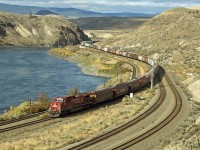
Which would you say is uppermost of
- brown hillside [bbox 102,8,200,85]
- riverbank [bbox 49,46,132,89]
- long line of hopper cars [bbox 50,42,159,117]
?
long line of hopper cars [bbox 50,42,159,117]

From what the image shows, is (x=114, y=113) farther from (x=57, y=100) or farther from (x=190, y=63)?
(x=190, y=63)

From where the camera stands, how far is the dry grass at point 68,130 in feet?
114

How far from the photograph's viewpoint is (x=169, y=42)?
16038cm

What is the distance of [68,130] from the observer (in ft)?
133

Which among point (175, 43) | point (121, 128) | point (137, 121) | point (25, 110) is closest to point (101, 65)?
point (175, 43)

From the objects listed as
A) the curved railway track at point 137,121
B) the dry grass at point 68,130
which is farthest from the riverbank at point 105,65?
the dry grass at point 68,130

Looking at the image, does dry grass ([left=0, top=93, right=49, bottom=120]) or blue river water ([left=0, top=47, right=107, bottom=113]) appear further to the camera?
blue river water ([left=0, top=47, right=107, bottom=113])

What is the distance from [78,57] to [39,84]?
7042 cm

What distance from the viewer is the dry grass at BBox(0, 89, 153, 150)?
3468cm

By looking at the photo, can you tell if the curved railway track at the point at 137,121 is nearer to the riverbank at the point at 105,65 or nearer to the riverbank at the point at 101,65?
the riverbank at the point at 105,65

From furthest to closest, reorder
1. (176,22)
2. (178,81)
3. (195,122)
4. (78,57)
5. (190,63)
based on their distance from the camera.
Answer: (176,22), (78,57), (190,63), (178,81), (195,122)

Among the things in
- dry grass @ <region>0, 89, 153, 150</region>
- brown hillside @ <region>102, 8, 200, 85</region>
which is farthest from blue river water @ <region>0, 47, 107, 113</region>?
brown hillside @ <region>102, 8, 200, 85</region>

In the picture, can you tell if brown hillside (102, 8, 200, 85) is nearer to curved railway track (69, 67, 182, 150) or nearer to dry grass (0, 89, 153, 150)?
curved railway track (69, 67, 182, 150)

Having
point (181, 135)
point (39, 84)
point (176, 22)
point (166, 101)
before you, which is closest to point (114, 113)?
point (166, 101)
